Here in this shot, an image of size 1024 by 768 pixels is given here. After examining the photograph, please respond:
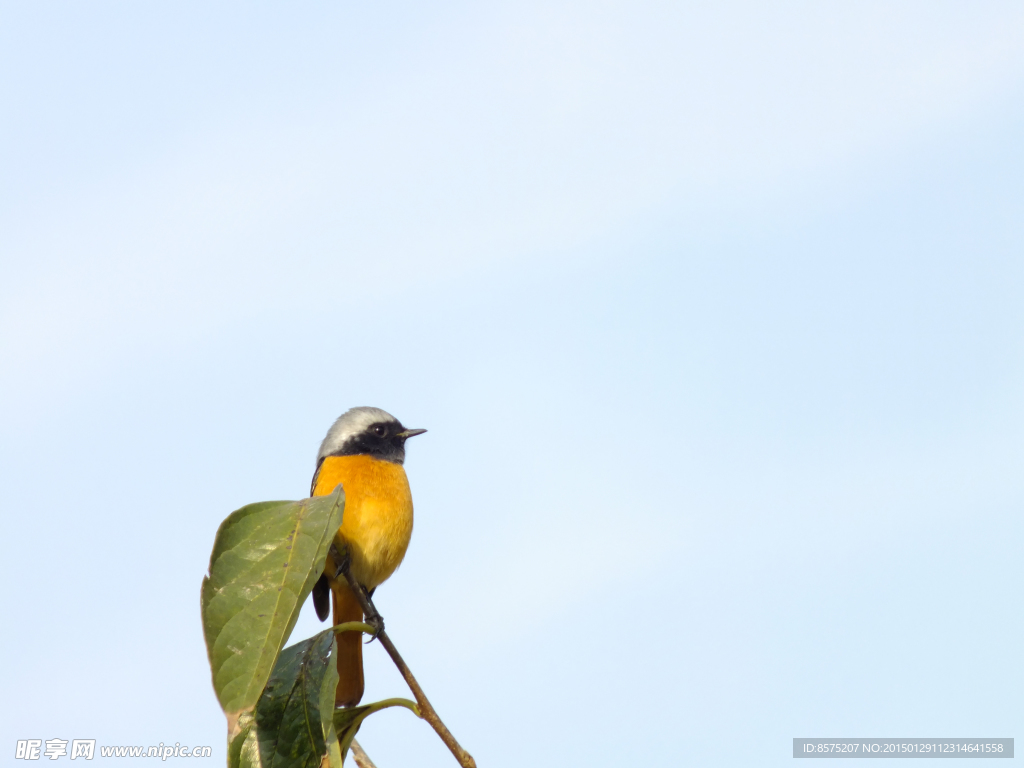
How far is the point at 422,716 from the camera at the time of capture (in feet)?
8.54

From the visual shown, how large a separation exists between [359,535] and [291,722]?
2.16 m

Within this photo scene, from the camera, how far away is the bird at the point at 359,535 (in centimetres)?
499

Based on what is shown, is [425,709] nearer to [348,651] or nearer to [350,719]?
[350,719]

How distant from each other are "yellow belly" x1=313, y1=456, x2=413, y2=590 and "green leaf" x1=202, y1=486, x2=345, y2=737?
2196 mm

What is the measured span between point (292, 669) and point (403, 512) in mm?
2337

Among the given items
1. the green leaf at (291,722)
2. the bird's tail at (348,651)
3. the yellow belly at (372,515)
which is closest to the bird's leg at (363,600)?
the green leaf at (291,722)

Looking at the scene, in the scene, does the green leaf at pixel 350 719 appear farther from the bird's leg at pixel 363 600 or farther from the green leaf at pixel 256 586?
the green leaf at pixel 256 586

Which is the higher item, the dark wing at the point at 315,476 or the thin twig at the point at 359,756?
the dark wing at the point at 315,476

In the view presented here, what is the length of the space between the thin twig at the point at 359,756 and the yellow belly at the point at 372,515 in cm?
170

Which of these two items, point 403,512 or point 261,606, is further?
point 403,512

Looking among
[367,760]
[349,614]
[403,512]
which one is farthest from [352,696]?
[367,760]

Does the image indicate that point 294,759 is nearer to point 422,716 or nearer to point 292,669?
point 292,669

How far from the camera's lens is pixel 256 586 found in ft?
7.93

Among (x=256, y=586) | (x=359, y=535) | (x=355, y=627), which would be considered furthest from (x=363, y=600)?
(x=359, y=535)
